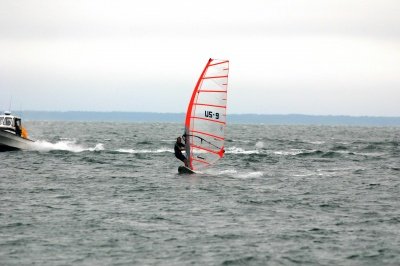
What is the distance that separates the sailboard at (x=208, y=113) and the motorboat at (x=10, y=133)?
63.3ft

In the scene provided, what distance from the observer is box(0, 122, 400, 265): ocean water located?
19.7 meters

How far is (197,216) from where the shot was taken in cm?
2566

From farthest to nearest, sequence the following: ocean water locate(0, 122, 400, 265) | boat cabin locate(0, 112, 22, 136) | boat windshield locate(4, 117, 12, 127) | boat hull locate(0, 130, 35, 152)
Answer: boat hull locate(0, 130, 35, 152)
boat windshield locate(4, 117, 12, 127)
boat cabin locate(0, 112, 22, 136)
ocean water locate(0, 122, 400, 265)

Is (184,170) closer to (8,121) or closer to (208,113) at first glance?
(208,113)

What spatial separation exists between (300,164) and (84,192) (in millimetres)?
22245

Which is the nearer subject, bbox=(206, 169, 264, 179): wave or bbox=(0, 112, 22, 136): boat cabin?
bbox=(206, 169, 264, 179): wave

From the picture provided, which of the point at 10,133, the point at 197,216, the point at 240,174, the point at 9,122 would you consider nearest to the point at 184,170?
the point at 240,174

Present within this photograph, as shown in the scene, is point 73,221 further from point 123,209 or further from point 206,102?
point 206,102

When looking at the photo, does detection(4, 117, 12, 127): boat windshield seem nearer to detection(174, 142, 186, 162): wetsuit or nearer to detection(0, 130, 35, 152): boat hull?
detection(0, 130, 35, 152): boat hull

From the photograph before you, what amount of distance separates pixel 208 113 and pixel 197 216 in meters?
10.2

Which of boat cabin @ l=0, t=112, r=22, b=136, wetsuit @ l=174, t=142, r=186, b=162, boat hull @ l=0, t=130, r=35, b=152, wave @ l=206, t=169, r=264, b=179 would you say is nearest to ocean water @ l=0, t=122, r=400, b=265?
wave @ l=206, t=169, r=264, b=179

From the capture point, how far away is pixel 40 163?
4688 cm

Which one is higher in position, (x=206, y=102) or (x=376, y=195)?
(x=206, y=102)

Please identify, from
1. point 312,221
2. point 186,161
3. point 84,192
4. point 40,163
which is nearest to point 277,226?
point 312,221
